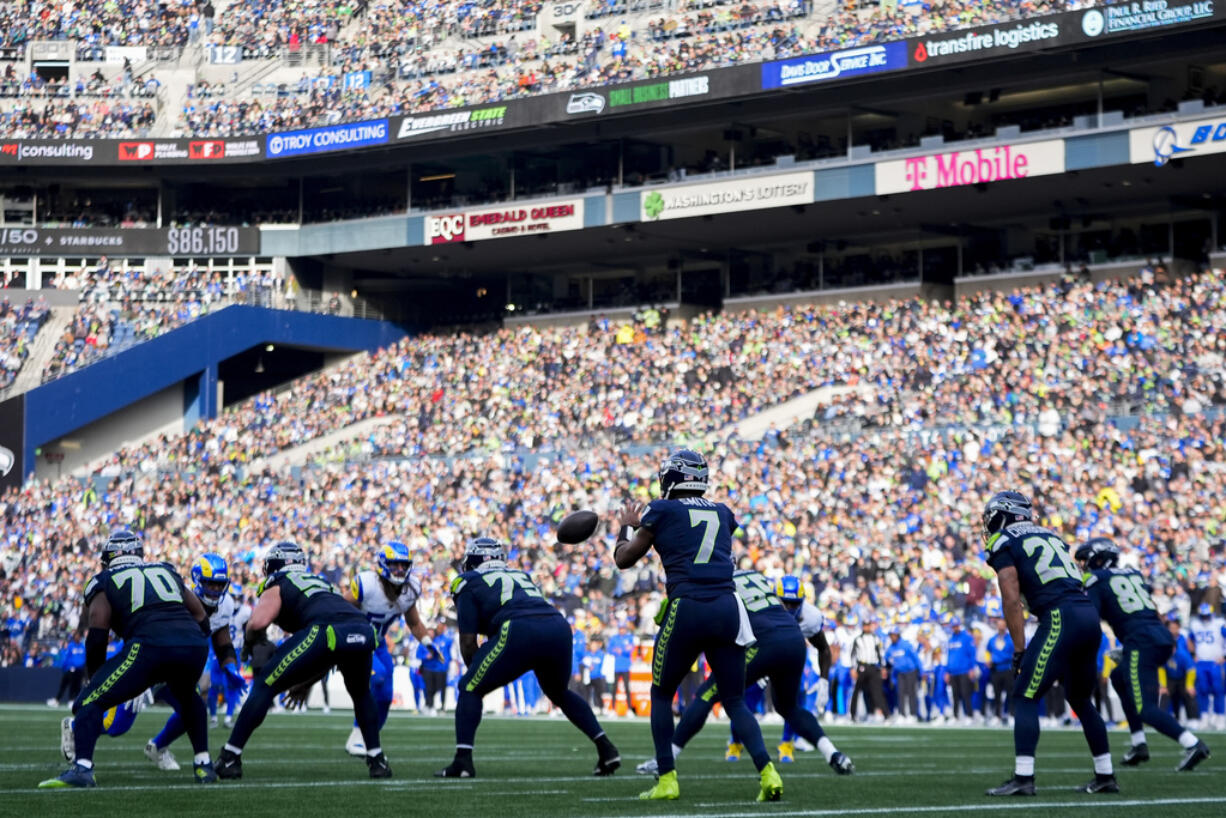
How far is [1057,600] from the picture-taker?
11047mm

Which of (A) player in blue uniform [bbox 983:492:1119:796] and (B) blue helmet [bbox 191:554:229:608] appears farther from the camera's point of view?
(B) blue helmet [bbox 191:554:229:608]

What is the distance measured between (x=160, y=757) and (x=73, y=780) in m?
2.63

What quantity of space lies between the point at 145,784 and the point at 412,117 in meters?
35.2

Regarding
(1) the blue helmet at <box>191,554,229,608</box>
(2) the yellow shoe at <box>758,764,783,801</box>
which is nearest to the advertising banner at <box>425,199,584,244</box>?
(1) the blue helmet at <box>191,554,229,608</box>

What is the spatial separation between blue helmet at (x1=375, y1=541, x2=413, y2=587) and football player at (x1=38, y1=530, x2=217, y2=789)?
2086mm

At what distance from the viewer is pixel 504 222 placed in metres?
→ 45.6

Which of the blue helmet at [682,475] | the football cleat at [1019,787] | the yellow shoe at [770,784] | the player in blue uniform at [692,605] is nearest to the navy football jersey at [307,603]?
the player in blue uniform at [692,605]

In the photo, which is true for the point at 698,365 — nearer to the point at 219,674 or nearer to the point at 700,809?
the point at 219,674

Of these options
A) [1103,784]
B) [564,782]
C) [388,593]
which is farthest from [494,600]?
[1103,784]

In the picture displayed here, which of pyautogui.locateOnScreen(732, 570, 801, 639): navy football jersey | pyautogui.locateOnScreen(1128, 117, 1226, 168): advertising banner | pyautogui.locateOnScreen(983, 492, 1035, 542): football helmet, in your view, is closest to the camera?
pyautogui.locateOnScreen(983, 492, 1035, 542): football helmet

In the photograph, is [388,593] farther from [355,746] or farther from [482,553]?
[482,553]

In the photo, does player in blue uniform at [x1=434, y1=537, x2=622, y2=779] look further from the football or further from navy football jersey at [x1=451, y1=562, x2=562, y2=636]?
the football

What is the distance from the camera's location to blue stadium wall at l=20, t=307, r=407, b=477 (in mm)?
44375

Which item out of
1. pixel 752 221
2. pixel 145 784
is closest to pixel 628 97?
pixel 752 221
